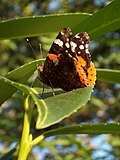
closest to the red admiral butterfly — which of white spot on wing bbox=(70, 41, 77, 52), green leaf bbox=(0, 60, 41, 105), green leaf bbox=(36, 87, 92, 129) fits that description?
white spot on wing bbox=(70, 41, 77, 52)

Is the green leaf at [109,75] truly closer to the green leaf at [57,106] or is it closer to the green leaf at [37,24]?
the green leaf at [37,24]

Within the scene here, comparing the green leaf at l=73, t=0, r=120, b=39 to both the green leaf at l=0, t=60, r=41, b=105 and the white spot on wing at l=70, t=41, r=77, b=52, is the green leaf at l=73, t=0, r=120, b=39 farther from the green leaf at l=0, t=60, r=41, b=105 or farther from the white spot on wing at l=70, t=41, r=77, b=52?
the green leaf at l=0, t=60, r=41, b=105

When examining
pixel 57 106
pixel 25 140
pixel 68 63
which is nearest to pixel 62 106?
pixel 57 106

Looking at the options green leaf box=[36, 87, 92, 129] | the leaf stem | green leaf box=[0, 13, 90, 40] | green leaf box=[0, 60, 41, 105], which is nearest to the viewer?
green leaf box=[36, 87, 92, 129]

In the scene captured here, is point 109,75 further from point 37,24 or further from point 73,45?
point 37,24

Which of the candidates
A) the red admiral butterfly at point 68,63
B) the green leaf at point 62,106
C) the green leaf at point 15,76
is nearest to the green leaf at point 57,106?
the green leaf at point 62,106

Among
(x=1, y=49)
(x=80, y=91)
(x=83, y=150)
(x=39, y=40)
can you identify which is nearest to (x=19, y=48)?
(x=1, y=49)
